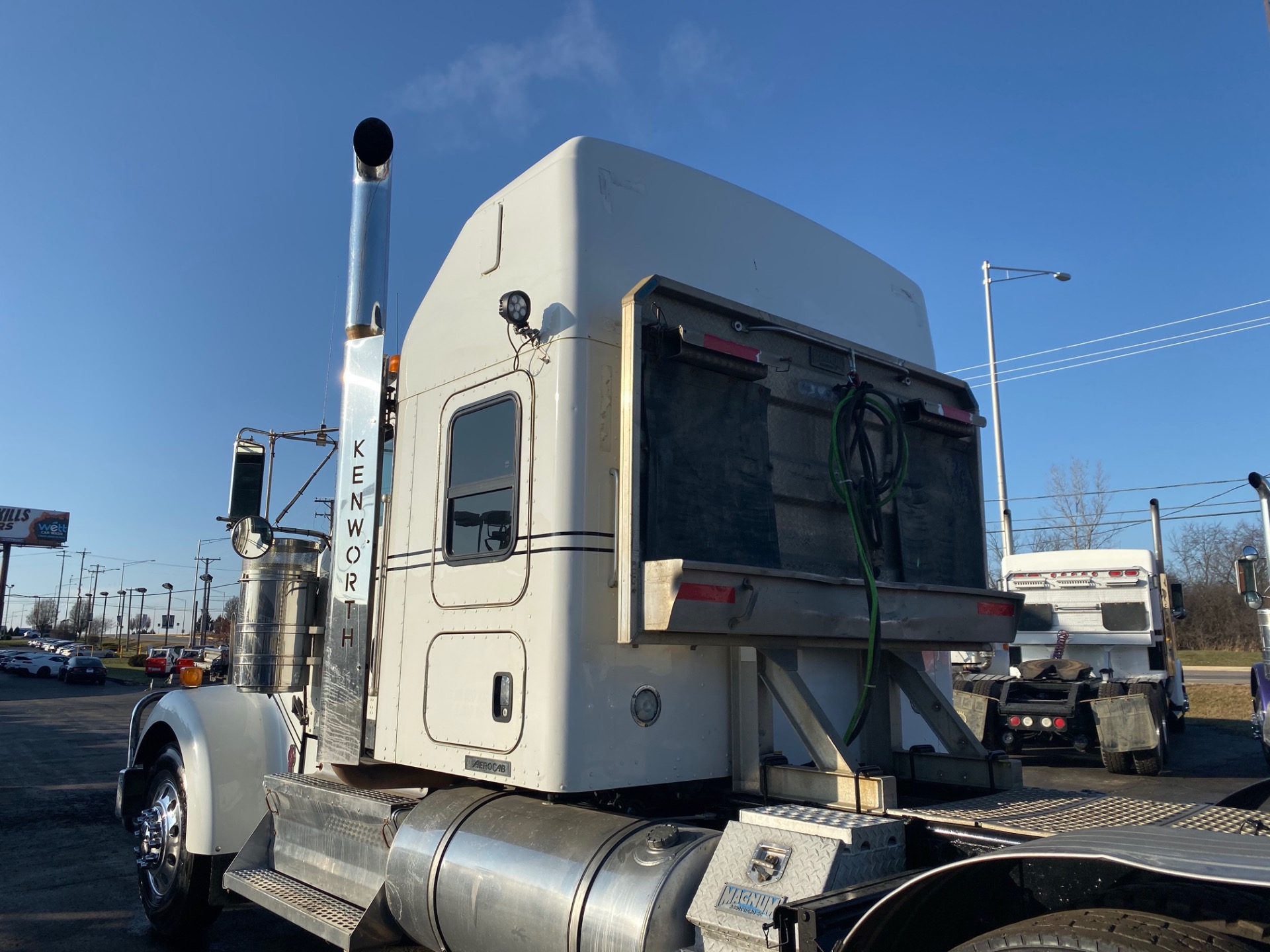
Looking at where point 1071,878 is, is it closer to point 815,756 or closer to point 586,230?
point 815,756

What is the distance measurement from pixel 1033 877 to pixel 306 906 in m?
3.27

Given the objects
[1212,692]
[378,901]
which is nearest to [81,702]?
[378,901]

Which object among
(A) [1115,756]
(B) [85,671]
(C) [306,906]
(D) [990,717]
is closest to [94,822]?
(C) [306,906]

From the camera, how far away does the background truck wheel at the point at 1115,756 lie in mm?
11977

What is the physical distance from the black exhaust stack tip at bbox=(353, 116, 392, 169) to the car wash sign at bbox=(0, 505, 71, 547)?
310 feet

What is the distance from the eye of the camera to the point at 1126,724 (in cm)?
1149

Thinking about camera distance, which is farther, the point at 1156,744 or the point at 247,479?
the point at 1156,744

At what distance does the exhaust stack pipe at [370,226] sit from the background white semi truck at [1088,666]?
9445 mm

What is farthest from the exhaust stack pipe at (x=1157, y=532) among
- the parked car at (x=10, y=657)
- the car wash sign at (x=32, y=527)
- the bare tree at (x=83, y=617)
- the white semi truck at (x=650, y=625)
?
Answer: the bare tree at (x=83, y=617)

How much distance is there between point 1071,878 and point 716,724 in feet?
5.25

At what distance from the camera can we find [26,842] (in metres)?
8.38

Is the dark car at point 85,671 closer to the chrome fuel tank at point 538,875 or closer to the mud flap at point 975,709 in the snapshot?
the mud flap at point 975,709

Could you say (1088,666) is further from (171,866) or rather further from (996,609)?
(171,866)

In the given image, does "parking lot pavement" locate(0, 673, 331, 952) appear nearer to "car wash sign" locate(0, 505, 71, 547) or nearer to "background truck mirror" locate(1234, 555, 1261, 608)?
"background truck mirror" locate(1234, 555, 1261, 608)
